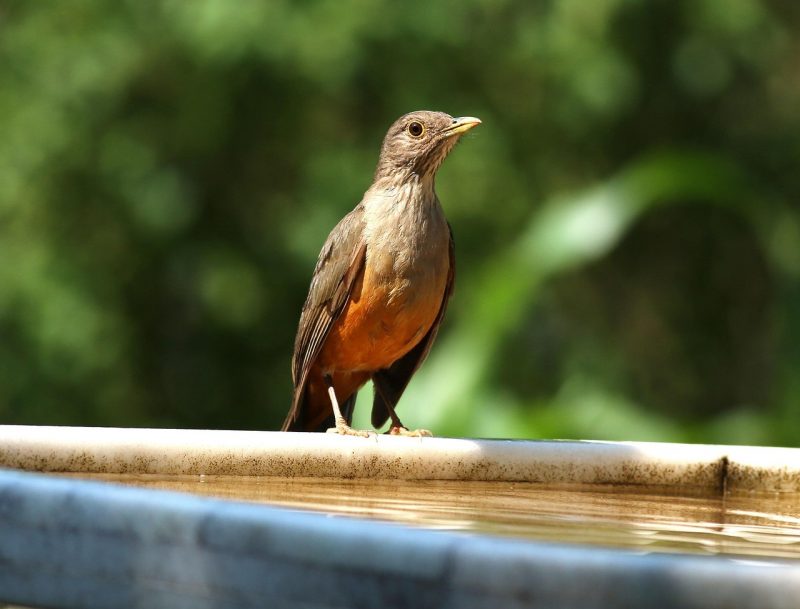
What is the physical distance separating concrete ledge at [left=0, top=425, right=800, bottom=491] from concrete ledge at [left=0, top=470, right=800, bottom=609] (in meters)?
1.20

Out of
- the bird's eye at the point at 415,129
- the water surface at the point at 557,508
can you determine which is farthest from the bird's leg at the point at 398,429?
the water surface at the point at 557,508

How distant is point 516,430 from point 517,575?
5.37 m

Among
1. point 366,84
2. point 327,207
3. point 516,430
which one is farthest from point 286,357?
point 516,430

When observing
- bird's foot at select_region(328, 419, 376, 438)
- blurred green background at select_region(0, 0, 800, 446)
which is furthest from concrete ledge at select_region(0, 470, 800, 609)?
blurred green background at select_region(0, 0, 800, 446)

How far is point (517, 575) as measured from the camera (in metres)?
1.71

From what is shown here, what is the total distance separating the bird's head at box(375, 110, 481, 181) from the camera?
19.5 feet

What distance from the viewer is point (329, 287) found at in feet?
17.9

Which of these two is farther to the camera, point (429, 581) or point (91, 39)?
point (91, 39)

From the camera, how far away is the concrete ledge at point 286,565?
169cm

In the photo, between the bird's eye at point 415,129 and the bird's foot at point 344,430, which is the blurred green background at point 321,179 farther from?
the bird's foot at point 344,430

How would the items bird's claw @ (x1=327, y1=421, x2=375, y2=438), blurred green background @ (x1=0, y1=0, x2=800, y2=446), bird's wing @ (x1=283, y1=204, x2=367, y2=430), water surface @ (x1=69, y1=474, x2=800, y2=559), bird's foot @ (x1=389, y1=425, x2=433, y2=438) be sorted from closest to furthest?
water surface @ (x1=69, y1=474, x2=800, y2=559) < bird's claw @ (x1=327, y1=421, x2=375, y2=438) < bird's foot @ (x1=389, y1=425, x2=433, y2=438) < bird's wing @ (x1=283, y1=204, x2=367, y2=430) < blurred green background @ (x1=0, y1=0, x2=800, y2=446)

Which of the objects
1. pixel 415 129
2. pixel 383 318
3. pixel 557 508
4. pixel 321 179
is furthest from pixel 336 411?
pixel 321 179

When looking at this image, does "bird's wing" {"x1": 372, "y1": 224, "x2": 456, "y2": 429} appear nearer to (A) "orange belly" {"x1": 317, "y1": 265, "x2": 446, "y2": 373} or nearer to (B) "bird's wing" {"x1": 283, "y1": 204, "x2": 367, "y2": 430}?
(A) "orange belly" {"x1": 317, "y1": 265, "x2": 446, "y2": 373}

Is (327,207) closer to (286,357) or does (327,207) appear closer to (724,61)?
(286,357)
